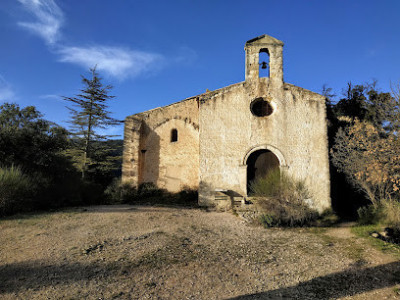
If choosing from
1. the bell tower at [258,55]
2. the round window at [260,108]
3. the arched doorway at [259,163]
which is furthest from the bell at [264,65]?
the arched doorway at [259,163]

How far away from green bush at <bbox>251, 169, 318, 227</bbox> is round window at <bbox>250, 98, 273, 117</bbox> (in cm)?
335

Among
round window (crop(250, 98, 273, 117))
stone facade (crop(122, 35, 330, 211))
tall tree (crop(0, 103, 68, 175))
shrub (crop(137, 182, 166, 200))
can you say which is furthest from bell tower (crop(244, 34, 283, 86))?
tall tree (crop(0, 103, 68, 175))

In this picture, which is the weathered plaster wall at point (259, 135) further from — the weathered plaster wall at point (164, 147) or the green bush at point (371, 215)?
the weathered plaster wall at point (164, 147)

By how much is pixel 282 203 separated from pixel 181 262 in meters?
3.98

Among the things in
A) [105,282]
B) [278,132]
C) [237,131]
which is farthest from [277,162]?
[105,282]

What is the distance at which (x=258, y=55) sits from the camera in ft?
32.1

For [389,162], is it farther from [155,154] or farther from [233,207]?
[155,154]

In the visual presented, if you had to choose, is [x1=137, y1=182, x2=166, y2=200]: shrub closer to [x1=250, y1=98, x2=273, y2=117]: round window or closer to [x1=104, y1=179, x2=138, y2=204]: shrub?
[x1=104, y1=179, x2=138, y2=204]: shrub

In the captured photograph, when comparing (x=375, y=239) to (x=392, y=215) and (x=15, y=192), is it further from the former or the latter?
(x=15, y=192)

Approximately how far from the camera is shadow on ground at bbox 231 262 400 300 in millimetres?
3477

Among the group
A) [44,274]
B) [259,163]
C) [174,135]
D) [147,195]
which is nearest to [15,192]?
[44,274]

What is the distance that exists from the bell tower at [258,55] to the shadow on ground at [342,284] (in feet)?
24.6

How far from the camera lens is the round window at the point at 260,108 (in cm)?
966

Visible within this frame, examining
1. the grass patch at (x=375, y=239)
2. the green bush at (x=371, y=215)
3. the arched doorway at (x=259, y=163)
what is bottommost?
the grass patch at (x=375, y=239)
